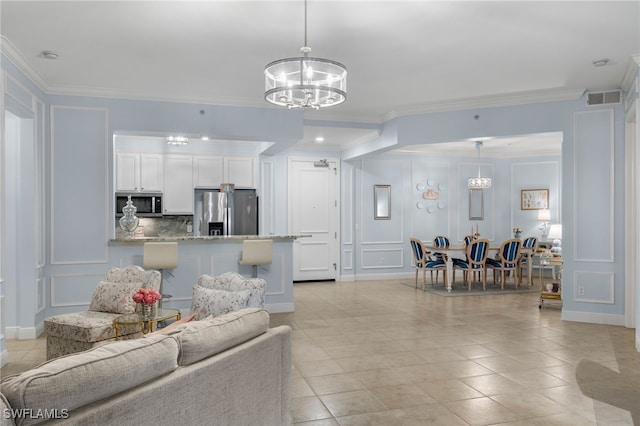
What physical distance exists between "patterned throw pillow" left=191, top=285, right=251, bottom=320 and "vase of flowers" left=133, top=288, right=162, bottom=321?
0.36 metres

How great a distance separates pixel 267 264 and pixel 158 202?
304 cm

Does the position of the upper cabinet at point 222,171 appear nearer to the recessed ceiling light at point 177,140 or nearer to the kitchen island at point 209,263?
the recessed ceiling light at point 177,140

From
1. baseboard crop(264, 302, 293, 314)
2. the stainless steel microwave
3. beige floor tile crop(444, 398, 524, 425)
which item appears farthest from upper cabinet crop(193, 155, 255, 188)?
beige floor tile crop(444, 398, 524, 425)

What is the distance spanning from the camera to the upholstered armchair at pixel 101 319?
4.13m

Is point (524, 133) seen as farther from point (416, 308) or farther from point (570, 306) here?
point (416, 308)

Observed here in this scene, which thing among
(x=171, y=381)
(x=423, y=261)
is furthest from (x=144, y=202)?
(x=171, y=381)

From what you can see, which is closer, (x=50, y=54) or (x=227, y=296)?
(x=227, y=296)

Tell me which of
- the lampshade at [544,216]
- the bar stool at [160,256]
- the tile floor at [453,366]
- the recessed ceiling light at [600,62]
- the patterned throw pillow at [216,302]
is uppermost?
the recessed ceiling light at [600,62]

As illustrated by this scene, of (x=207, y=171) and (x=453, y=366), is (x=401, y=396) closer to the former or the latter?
(x=453, y=366)

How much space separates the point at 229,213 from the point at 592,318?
5909 mm

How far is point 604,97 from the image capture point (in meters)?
5.91

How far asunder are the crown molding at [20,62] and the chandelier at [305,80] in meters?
2.55

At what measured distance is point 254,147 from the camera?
9.14 m

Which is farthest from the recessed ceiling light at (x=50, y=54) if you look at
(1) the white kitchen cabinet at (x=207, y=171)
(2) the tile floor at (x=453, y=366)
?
(1) the white kitchen cabinet at (x=207, y=171)
